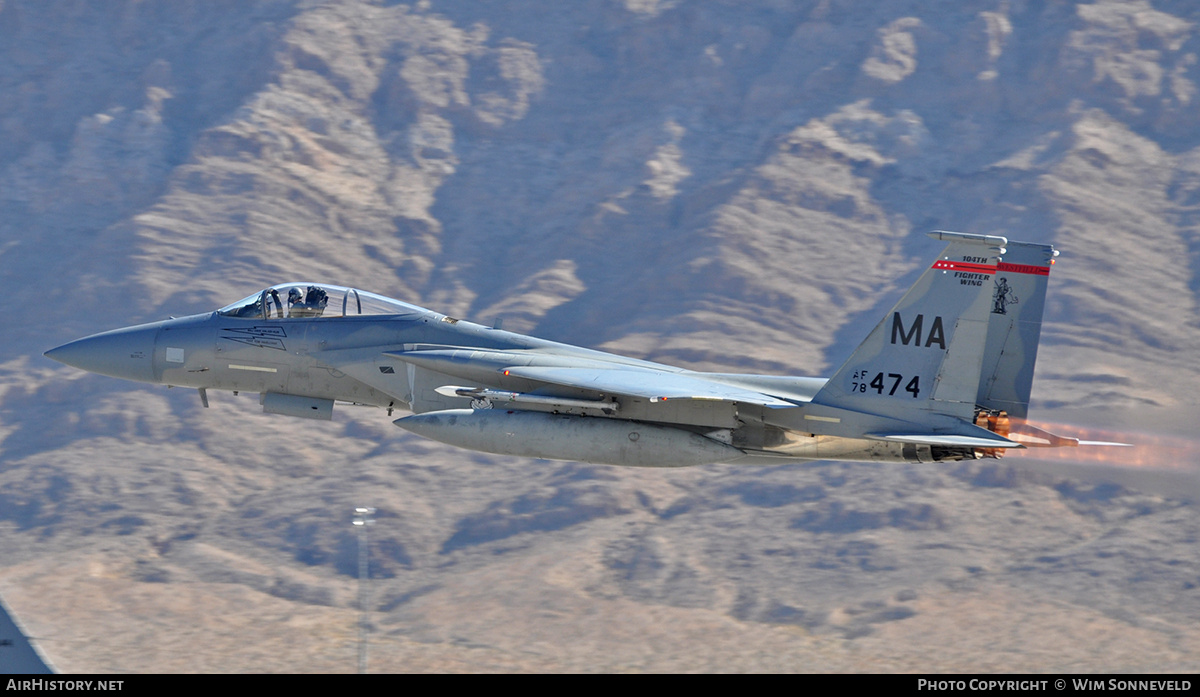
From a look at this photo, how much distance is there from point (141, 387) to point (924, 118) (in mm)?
42444

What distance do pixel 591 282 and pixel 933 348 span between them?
153ft

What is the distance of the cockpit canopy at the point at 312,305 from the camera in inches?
857

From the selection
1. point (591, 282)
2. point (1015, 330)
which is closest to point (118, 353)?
point (1015, 330)

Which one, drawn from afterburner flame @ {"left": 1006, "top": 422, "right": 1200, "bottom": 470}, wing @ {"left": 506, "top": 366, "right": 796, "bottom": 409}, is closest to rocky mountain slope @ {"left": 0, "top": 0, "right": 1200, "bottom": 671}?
afterburner flame @ {"left": 1006, "top": 422, "right": 1200, "bottom": 470}

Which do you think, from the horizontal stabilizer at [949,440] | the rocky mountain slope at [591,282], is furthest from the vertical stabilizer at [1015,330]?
the rocky mountain slope at [591,282]

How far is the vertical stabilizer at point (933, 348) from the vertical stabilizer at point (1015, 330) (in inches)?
55.6

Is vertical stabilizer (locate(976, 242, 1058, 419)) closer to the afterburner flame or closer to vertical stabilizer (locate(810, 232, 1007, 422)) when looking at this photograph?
vertical stabilizer (locate(810, 232, 1007, 422))

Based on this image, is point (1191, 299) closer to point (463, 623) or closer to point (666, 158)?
point (666, 158)

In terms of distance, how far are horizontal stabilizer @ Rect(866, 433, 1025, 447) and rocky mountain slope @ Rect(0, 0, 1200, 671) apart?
542 inches

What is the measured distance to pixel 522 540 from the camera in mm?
51312

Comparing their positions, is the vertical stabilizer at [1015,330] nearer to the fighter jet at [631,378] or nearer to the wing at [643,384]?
the fighter jet at [631,378]

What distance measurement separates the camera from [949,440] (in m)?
18.6

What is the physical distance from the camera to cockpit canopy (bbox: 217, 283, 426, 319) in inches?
857

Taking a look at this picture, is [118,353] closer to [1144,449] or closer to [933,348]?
[933,348]
